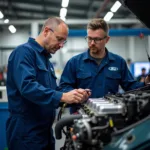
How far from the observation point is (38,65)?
194 cm

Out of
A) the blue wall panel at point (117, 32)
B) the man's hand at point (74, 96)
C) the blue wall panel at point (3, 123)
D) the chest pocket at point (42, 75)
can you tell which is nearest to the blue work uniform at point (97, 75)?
the chest pocket at point (42, 75)

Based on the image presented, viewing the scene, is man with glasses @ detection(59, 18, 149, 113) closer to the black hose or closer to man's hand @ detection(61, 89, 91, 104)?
man's hand @ detection(61, 89, 91, 104)

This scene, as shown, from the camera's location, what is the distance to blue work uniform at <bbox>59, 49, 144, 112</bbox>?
2.31m

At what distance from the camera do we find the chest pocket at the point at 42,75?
1950 millimetres

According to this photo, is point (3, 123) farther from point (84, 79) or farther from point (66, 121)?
point (66, 121)

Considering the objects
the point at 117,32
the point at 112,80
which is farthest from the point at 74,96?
the point at 117,32

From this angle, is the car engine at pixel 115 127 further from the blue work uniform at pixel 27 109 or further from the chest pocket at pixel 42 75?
the chest pocket at pixel 42 75

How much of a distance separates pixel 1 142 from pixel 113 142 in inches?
124

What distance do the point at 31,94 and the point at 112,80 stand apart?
2.99 feet

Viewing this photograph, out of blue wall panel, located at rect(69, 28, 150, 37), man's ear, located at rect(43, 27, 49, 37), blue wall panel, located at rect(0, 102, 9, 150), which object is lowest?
blue wall panel, located at rect(0, 102, 9, 150)

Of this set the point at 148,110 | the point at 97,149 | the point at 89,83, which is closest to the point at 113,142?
the point at 97,149

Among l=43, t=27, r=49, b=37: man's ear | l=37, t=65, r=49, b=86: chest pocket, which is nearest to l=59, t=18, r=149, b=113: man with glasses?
l=37, t=65, r=49, b=86: chest pocket

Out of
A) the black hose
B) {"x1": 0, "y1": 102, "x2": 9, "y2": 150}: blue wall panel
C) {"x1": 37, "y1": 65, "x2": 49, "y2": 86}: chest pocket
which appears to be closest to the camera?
the black hose

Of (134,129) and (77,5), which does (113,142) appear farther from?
(77,5)
